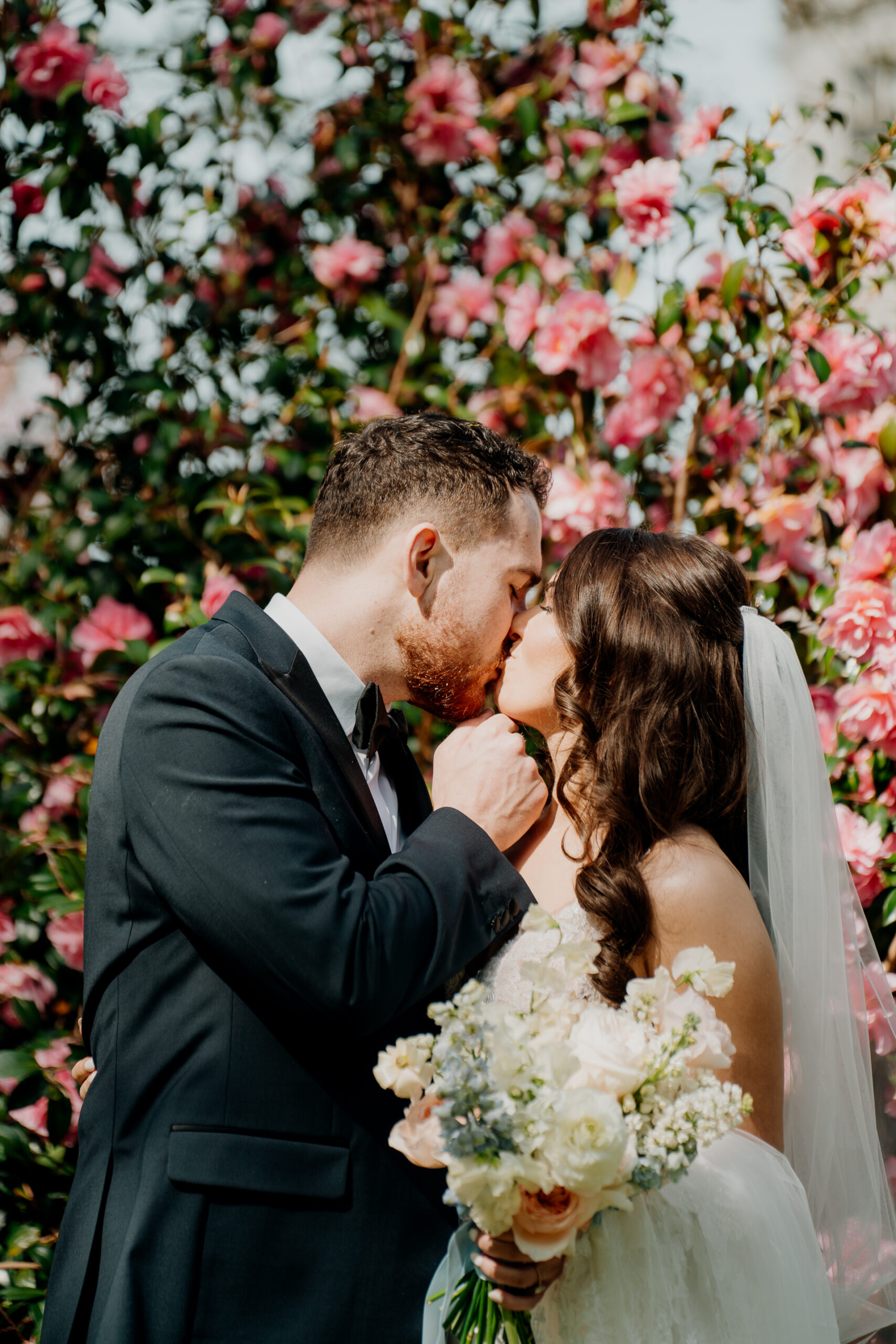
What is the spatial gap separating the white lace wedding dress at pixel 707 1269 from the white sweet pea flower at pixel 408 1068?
403 mm

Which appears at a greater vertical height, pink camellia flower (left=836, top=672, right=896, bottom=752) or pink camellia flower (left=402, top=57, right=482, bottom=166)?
pink camellia flower (left=402, top=57, right=482, bottom=166)

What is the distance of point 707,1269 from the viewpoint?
161 centimetres

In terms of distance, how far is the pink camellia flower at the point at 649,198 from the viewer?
2820mm

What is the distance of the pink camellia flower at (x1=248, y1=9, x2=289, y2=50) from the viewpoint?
10.7ft

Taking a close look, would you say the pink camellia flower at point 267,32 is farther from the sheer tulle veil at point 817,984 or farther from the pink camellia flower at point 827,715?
the pink camellia flower at point 827,715

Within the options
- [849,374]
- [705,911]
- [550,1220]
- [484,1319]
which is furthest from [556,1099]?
[849,374]

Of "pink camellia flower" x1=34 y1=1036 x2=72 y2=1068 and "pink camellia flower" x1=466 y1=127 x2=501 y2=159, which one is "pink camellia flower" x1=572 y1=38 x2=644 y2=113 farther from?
"pink camellia flower" x1=34 y1=1036 x2=72 y2=1068

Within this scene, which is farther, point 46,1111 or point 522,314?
point 522,314

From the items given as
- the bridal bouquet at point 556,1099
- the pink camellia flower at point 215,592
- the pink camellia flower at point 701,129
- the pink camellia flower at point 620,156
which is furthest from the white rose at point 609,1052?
the pink camellia flower at point 620,156

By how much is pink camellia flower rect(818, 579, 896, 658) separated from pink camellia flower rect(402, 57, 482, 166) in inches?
78.0

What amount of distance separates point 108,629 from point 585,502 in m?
1.37

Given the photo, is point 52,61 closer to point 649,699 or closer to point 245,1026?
point 649,699

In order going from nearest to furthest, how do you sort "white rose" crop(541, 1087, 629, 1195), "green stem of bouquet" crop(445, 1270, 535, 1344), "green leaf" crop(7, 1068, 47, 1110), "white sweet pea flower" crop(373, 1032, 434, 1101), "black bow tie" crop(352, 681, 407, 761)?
"white rose" crop(541, 1087, 629, 1195) < "white sweet pea flower" crop(373, 1032, 434, 1101) < "green stem of bouquet" crop(445, 1270, 535, 1344) < "black bow tie" crop(352, 681, 407, 761) < "green leaf" crop(7, 1068, 47, 1110)

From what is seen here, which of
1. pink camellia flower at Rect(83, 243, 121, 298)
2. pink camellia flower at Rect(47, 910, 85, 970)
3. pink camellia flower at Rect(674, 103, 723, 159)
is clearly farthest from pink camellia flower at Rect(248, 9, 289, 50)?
pink camellia flower at Rect(47, 910, 85, 970)
